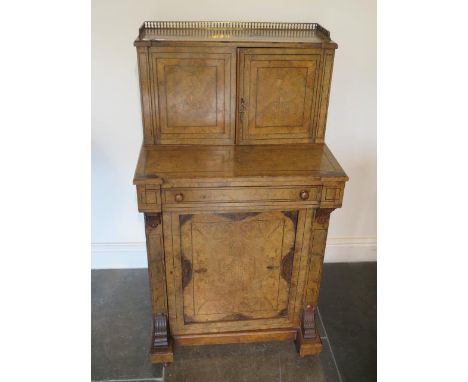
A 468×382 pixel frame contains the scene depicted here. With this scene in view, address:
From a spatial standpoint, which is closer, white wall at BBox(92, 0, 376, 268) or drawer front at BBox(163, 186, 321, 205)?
drawer front at BBox(163, 186, 321, 205)

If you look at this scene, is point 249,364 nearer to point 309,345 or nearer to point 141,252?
point 309,345

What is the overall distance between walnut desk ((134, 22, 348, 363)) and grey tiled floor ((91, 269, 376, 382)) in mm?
111

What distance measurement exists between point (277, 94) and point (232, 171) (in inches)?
15.8

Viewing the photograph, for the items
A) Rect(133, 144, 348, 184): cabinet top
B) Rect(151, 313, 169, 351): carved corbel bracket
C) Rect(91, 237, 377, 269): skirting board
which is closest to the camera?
Result: Rect(133, 144, 348, 184): cabinet top

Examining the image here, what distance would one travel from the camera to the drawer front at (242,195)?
1504mm

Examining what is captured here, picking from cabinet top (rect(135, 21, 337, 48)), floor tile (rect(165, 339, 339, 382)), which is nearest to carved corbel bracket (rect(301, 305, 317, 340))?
floor tile (rect(165, 339, 339, 382))

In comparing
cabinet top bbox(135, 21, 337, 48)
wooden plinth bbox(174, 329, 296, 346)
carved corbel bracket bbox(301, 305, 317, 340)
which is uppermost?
cabinet top bbox(135, 21, 337, 48)

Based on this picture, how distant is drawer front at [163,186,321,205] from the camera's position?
4.93 feet

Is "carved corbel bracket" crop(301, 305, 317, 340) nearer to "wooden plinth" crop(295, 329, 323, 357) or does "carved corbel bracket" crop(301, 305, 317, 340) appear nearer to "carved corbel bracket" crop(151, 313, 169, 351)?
"wooden plinth" crop(295, 329, 323, 357)

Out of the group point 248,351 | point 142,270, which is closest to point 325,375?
point 248,351

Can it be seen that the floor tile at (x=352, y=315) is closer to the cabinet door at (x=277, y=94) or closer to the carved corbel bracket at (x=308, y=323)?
the carved corbel bracket at (x=308, y=323)

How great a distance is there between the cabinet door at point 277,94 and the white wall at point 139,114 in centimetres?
32

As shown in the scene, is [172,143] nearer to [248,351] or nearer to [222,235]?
[222,235]
